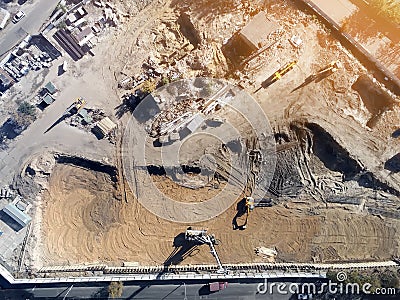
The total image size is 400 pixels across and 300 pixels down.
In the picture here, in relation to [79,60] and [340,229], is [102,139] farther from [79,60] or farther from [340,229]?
[340,229]

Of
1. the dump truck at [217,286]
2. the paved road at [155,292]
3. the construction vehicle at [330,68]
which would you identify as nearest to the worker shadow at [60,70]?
the paved road at [155,292]

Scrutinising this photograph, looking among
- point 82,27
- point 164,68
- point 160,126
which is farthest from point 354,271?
point 82,27

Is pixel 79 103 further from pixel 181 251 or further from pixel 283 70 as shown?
pixel 283 70

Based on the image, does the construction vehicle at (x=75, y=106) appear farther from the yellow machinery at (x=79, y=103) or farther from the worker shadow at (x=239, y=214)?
the worker shadow at (x=239, y=214)

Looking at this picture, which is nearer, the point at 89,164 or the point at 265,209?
the point at 265,209

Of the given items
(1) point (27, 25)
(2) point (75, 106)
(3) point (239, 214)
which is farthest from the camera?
(1) point (27, 25)

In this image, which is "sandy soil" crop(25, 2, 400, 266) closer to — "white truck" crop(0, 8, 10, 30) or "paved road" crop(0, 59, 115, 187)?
"paved road" crop(0, 59, 115, 187)

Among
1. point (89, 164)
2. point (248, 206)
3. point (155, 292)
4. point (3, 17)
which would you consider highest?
point (3, 17)

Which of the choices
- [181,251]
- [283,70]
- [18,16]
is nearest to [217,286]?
[181,251]
